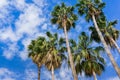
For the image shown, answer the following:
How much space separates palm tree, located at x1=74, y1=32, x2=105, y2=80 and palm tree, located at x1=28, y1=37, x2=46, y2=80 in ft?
18.8

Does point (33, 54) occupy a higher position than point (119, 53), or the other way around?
point (33, 54)

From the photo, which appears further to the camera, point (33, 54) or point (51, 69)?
point (33, 54)

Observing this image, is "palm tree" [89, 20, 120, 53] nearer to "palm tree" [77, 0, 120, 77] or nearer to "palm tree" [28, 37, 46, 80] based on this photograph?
"palm tree" [77, 0, 120, 77]

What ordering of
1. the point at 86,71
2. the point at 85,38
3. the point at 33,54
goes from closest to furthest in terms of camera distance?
the point at 86,71, the point at 85,38, the point at 33,54

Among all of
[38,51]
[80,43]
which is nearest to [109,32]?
[80,43]

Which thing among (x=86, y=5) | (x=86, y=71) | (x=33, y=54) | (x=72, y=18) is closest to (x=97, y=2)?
(x=86, y=5)

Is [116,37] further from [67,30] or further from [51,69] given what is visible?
[51,69]

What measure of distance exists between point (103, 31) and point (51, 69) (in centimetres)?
1087

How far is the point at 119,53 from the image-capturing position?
40.1 metres

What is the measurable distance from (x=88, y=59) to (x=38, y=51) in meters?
8.68

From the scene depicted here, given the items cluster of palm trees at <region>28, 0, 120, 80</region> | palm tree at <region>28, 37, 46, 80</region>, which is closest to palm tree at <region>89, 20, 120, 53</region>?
cluster of palm trees at <region>28, 0, 120, 80</region>

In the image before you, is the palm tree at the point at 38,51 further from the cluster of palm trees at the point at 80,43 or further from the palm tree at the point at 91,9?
the palm tree at the point at 91,9

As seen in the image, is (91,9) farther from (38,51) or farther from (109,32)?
(38,51)

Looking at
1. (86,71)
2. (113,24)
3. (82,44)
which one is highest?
(113,24)
